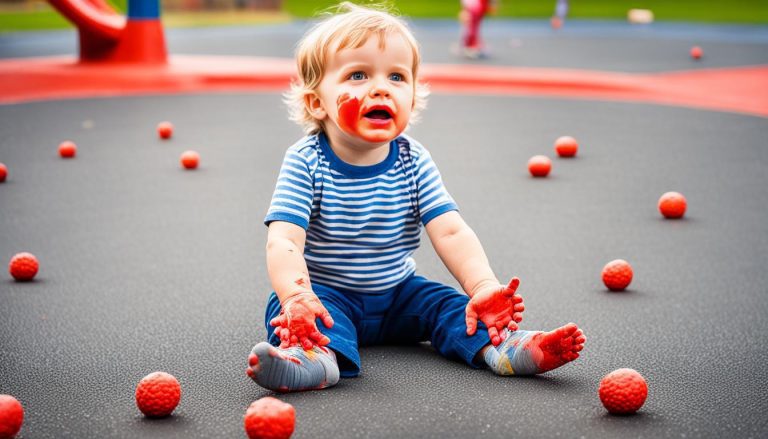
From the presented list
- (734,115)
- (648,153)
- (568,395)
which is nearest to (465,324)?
(568,395)

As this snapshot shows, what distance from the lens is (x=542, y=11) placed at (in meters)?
23.5

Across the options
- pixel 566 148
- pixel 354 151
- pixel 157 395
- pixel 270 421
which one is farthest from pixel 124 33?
pixel 270 421

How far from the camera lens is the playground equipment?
34.4ft

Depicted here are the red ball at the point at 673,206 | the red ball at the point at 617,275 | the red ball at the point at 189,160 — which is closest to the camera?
the red ball at the point at 617,275

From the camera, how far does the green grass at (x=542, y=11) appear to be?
20725 mm

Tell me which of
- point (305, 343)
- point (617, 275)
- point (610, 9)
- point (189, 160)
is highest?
point (305, 343)

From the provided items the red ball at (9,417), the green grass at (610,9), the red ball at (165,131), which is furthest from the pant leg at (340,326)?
the green grass at (610,9)

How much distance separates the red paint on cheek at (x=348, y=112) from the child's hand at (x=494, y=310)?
559 mm

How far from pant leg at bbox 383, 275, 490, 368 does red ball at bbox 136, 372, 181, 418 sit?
0.73 m

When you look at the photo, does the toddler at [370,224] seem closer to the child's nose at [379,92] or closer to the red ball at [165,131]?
the child's nose at [379,92]

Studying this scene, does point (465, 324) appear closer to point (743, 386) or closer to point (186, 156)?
point (743, 386)

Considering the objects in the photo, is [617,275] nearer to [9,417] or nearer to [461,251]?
[461,251]

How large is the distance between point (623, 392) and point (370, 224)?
2.82 feet

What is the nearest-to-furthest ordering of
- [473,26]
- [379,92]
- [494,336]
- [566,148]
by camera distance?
[494,336] → [379,92] → [566,148] → [473,26]
